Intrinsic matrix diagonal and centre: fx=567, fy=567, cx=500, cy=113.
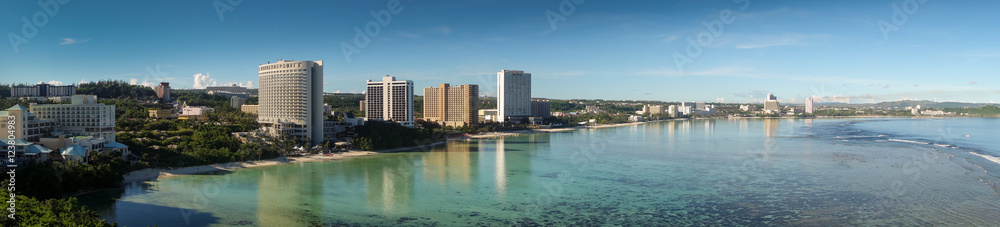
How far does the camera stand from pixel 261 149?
23672mm

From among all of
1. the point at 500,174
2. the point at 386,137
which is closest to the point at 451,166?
the point at 500,174

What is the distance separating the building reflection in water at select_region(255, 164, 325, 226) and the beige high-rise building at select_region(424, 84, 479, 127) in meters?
28.5

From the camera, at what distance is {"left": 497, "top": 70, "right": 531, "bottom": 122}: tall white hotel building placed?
195 ft

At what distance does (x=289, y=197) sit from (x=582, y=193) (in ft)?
26.7

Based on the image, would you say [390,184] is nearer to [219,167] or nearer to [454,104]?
[219,167]

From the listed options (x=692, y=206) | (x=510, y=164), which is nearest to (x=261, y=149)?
(x=510, y=164)

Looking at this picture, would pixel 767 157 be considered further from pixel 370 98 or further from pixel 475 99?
pixel 370 98

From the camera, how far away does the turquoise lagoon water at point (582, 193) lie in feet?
41.6

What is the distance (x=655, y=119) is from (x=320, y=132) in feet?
222

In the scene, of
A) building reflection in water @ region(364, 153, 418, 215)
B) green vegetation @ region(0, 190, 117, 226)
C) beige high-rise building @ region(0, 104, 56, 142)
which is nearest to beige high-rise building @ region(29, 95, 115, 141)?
beige high-rise building @ region(0, 104, 56, 142)

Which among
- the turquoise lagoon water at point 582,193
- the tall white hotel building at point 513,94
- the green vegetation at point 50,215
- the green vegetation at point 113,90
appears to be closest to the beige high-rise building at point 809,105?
the tall white hotel building at point 513,94

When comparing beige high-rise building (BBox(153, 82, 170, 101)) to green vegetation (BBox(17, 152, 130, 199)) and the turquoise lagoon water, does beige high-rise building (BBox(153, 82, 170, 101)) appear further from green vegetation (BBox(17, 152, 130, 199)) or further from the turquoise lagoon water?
green vegetation (BBox(17, 152, 130, 199))

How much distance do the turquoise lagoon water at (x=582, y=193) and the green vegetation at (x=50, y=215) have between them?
5.41ft

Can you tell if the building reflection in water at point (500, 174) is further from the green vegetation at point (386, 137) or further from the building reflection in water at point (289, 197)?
the green vegetation at point (386, 137)
